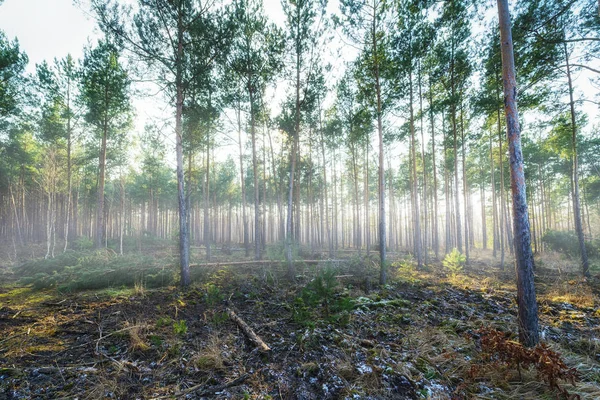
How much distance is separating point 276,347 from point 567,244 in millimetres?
24941

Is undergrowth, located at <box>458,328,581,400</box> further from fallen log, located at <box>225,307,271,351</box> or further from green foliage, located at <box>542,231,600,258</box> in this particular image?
green foliage, located at <box>542,231,600,258</box>

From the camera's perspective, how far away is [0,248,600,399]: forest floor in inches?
116

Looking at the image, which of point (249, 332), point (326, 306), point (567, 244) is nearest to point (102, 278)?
point (249, 332)

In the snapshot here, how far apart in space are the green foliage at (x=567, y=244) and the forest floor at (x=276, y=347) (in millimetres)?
14127

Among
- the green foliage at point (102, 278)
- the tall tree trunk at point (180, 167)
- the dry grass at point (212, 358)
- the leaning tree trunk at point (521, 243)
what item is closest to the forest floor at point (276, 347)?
the dry grass at point (212, 358)

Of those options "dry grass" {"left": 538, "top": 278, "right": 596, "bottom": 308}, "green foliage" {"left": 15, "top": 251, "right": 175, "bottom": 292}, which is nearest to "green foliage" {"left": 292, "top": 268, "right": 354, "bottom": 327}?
"green foliage" {"left": 15, "top": 251, "right": 175, "bottom": 292}

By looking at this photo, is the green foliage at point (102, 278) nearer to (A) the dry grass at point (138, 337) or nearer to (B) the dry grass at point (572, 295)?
(A) the dry grass at point (138, 337)

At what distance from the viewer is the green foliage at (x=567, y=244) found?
1585 cm

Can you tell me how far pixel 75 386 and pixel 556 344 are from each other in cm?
791

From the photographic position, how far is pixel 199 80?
839cm

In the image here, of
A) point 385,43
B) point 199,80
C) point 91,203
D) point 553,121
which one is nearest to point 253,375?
point 199,80

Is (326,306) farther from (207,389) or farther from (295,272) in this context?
Answer: (295,272)

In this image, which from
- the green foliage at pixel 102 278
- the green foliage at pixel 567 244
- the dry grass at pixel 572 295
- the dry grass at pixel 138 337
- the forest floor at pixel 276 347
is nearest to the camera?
the forest floor at pixel 276 347

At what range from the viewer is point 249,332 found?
4.54 metres
